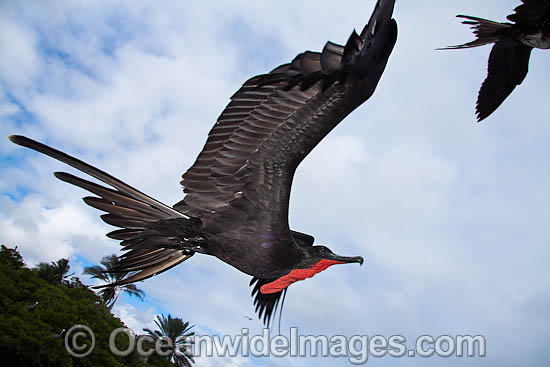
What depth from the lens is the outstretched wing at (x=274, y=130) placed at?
9.42 ft

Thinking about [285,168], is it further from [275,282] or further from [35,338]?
[35,338]

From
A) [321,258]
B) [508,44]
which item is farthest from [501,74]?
[321,258]

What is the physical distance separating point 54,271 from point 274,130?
24377mm

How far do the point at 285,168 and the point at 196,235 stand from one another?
1033 millimetres

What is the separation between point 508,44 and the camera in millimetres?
5473

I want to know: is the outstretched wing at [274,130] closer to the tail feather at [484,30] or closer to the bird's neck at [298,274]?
the bird's neck at [298,274]

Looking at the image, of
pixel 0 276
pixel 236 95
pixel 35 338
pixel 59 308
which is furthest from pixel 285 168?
pixel 0 276

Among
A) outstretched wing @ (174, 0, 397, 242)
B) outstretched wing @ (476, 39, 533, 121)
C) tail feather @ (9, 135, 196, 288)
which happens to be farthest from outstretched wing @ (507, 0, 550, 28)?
tail feather @ (9, 135, 196, 288)

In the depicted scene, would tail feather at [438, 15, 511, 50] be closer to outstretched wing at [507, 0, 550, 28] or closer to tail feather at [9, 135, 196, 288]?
outstretched wing at [507, 0, 550, 28]

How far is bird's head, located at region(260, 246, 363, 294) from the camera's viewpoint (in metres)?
3.57

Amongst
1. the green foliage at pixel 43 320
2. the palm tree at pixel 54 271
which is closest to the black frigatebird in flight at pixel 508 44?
the green foliage at pixel 43 320

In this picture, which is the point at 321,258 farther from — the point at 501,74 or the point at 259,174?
the point at 501,74

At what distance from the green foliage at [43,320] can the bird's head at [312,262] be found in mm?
11521

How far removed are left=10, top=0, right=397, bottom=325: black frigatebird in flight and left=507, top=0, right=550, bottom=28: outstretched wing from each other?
98.5 inches
